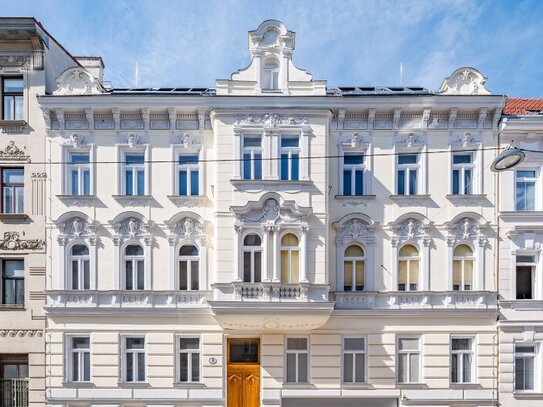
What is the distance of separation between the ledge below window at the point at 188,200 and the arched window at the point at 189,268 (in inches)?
50.6

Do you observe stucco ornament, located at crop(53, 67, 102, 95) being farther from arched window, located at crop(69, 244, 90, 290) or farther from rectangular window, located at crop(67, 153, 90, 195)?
arched window, located at crop(69, 244, 90, 290)

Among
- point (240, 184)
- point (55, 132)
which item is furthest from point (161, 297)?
point (55, 132)

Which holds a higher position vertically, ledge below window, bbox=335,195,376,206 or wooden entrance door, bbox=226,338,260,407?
ledge below window, bbox=335,195,376,206

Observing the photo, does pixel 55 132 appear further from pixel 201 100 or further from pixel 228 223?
pixel 228 223

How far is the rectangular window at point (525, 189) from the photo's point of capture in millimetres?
12320

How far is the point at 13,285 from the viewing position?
1229 cm

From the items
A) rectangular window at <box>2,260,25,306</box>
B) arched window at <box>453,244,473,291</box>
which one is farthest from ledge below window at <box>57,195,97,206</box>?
arched window at <box>453,244,473,291</box>

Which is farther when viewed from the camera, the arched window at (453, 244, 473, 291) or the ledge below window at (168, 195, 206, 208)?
the arched window at (453, 244, 473, 291)

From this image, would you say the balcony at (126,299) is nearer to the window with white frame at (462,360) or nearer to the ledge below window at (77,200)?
the ledge below window at (77,200)

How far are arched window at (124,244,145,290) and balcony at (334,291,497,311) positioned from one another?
19.3ft

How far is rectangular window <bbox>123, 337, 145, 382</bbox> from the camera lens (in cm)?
1205

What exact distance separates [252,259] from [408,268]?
4.74 meters

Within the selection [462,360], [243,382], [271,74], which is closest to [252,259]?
[243,382]

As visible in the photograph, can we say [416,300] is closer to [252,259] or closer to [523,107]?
[252,259]
